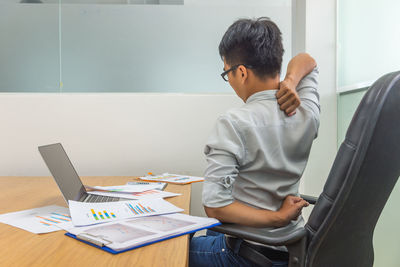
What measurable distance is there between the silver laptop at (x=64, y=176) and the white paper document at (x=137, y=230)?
13.2 inches

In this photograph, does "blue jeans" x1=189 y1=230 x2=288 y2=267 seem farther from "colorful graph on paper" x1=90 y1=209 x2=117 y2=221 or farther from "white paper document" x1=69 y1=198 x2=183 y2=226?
"colorful graph on paper" x1=90 y1=209 x2=117 y2=221

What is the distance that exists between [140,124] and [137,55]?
44 cm

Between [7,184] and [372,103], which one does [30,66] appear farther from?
[372,103]

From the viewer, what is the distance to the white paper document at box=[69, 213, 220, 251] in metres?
0.71

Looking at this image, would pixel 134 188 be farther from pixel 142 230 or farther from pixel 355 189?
pixel 355 189

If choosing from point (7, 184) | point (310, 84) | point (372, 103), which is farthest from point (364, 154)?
point (7, 184)

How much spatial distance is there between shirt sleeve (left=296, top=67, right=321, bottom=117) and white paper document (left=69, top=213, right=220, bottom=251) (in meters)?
0.48

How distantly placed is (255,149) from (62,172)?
0.69 metres

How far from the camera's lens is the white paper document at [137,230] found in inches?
28.0

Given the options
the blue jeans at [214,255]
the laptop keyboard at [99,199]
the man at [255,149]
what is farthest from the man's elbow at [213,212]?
the laptop keyboard at [99,199]

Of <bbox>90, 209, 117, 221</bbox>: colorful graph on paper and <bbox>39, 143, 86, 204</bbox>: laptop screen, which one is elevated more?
<bbox>39, 143, 86, 204</bbox>: laptop screen

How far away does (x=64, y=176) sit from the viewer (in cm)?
121

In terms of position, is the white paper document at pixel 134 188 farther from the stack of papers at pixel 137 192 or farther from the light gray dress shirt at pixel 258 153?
the light gray dress shirt at pixel 258 153

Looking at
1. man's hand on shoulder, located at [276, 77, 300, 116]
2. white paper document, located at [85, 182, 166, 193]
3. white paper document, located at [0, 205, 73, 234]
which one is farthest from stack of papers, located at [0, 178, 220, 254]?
man's hand on shoulder, located at [276, 77, 300, 116]
